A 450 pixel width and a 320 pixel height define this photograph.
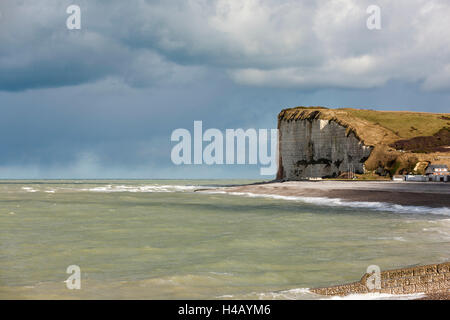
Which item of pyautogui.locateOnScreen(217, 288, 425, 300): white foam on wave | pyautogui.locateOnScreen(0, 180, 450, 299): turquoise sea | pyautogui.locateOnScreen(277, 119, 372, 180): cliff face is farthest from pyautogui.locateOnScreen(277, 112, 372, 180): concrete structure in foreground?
pyautogui.locateOnScreen(217, 288, 425, 300): white foam on wave

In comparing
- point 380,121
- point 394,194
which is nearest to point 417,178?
point 394,194

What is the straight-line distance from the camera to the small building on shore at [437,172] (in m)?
58.7

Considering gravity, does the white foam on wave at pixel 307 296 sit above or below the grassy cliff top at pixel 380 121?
below

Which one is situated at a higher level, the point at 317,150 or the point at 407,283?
the point at 317,150

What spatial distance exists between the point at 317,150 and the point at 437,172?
32178mm

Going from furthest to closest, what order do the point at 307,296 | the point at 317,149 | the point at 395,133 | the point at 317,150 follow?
the point at 317,149 → the point at 317,150 → the point at 395,133 → the point at 307,296

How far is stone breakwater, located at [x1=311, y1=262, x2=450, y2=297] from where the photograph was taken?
8781 millimetres

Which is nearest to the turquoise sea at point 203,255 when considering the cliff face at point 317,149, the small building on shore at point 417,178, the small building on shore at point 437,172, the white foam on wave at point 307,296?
the white foam on wave at point 307,296

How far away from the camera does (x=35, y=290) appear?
998cm

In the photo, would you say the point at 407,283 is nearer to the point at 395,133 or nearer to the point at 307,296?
the point at 307,296

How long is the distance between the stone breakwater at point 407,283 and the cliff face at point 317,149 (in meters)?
76.0

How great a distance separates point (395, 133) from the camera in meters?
88.6

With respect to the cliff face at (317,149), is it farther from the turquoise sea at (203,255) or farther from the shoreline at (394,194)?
the turquoise sea at (203,255)

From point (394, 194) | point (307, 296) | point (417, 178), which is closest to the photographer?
point (307, 296)
